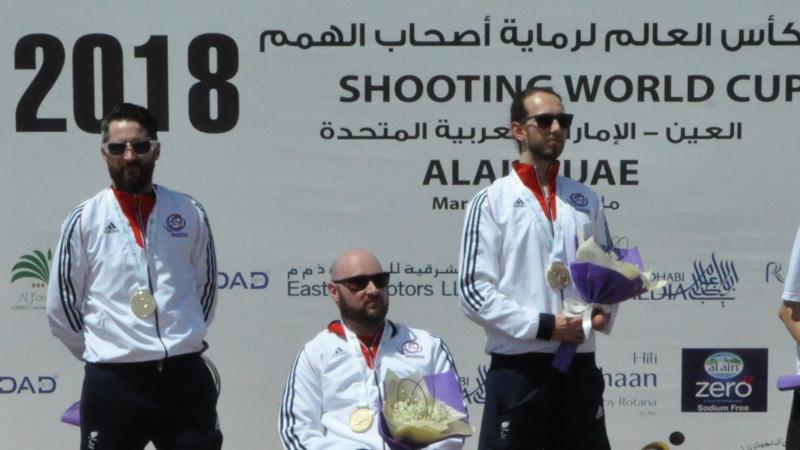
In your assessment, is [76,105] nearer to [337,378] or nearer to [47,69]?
[47,69]

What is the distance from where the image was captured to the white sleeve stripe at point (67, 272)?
3.83 m

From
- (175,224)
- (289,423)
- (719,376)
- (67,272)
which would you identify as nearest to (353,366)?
(289,423)

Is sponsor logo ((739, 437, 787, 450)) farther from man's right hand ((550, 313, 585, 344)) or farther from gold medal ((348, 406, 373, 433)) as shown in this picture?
gold medal ((348, 406, 373, 433))

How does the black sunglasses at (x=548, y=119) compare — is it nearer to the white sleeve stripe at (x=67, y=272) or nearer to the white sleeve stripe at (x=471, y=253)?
the white sleeve stripe at (x=471, y=253)

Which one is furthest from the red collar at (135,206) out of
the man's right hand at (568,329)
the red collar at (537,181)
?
the man's right hand at (568,329)

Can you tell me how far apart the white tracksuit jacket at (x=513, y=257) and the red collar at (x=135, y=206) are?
1.09 m

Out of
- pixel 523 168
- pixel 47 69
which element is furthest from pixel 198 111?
pixel 523 168

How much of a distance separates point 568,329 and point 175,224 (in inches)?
54.4

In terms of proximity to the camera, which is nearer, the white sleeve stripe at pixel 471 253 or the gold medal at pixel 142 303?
the gold medal at pixel 142 303

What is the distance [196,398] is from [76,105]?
193 cm

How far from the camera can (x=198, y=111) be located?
5.23m

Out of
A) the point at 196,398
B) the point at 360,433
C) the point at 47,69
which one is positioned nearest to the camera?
the point at 360,433

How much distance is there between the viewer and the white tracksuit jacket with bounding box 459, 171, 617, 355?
3873mm

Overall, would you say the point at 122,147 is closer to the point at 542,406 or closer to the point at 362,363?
the point at 362,363
